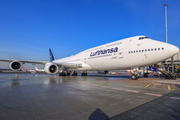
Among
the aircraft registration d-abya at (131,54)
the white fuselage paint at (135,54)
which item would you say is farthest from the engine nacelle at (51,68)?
the white fuselage paint at (135,54)

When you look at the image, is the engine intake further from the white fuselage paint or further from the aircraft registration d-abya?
the white fuselage paint

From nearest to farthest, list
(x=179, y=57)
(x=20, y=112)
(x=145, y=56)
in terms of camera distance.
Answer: (x=20, y=112) < (x=145, y=56) < (x=179, y=57)

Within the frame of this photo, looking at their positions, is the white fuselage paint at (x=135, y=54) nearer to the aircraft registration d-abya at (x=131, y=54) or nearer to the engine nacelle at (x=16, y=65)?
the aircraft registration d-abya at (x=131, y=54)

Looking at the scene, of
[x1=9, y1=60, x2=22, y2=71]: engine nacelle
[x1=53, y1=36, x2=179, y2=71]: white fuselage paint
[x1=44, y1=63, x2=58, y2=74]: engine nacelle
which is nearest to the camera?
[x1=53, y1=36, x2=179, y2=71]: white fuselage paint

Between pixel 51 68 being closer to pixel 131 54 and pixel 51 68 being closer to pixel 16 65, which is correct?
pixel 16 65

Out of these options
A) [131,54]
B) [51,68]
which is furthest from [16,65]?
[131,54]

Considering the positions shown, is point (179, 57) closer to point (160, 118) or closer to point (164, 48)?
point (164, 48)

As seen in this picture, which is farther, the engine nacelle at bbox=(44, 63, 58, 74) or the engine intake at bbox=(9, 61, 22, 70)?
the engine nacelle at bbox=(44, 63, 58, 74)

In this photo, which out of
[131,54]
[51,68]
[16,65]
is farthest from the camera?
[51,68]

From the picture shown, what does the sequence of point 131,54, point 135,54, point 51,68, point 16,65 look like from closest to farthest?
point 135,54, point 131,54, point 16,65, point 51,68

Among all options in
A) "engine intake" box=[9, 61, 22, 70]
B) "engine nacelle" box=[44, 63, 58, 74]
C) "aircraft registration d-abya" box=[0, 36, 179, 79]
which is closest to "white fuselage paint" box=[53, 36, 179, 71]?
"aircraft registration d-abya" box=[0, 36, 179, 79]

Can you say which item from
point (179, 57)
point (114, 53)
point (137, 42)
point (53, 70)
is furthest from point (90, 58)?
point (179, 57)

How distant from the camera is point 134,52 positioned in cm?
1298

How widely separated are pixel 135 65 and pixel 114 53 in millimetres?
3018
